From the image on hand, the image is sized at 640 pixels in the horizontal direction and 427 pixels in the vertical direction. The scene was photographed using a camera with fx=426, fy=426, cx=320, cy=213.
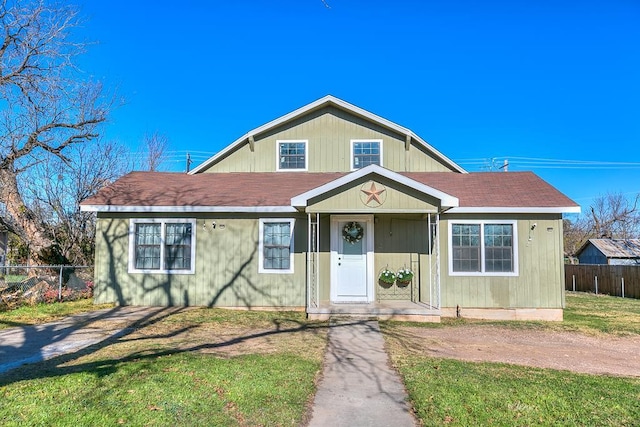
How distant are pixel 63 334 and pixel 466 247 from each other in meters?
9.04

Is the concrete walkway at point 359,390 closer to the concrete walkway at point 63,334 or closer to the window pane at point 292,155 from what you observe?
the concrete walkway at point 63,334

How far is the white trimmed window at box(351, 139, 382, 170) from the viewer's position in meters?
13.6

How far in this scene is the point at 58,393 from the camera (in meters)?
4.39

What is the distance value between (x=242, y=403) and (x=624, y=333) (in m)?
8.81

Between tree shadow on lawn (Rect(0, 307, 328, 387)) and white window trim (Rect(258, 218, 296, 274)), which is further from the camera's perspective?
white window trim (Rect(258, 218, 296, 274))

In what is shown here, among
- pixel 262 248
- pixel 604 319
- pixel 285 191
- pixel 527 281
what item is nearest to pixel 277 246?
pixel 262 248

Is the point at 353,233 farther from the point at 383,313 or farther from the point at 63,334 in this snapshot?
the point at 63,334

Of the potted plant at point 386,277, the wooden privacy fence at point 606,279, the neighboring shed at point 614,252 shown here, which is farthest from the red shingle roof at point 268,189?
the neighboring shed at point 614,252

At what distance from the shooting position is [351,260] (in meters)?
11.1

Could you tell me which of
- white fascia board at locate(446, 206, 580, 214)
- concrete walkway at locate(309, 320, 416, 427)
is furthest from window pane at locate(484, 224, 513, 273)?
concrete walkway at locate(309, 320, 416, 427)

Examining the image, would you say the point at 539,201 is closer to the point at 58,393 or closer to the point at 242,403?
the point at 242,403

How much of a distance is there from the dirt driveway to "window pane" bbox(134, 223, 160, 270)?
21.5ft

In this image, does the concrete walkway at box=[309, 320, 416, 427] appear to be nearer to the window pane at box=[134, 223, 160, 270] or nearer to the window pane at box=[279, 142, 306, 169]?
the window pane at box=[134, 223, 160, 270]

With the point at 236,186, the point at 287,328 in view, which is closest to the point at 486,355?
the point at 287,328
